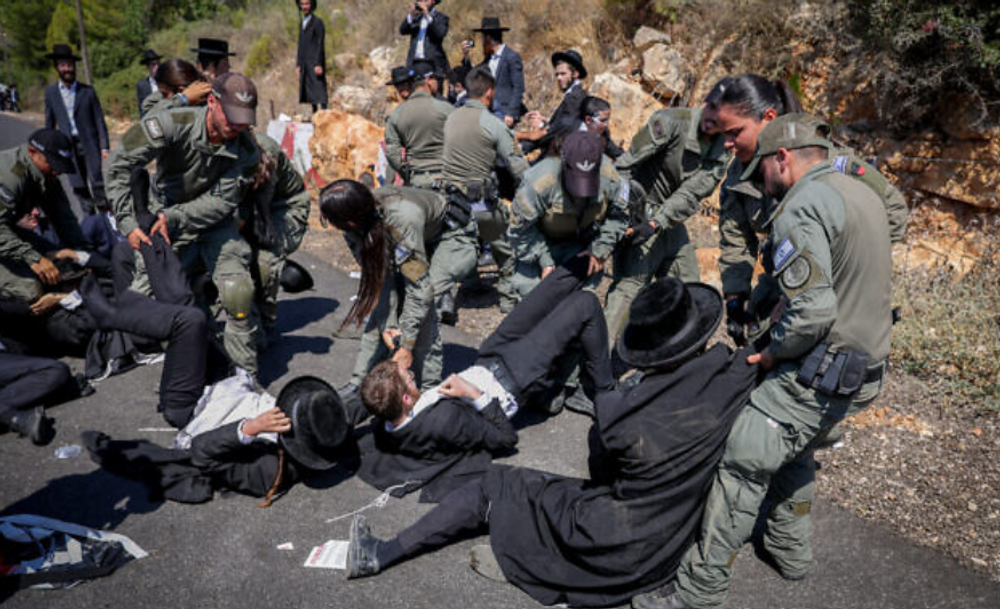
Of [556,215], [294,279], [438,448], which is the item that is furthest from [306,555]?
[294,279]

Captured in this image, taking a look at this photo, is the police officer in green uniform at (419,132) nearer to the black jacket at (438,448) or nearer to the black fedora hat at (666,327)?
the black jacket at (438,448)

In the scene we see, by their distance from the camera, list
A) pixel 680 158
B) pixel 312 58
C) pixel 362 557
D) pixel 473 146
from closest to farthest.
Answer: pixel 362 557 < pixel 680 158 < pixel 473 146 < pixel 312 58

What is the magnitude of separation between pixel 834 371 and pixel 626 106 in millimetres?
7516

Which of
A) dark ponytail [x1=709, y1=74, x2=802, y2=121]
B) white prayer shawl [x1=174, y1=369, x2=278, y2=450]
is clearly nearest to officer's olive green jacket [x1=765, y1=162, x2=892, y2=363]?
dark ponytail [x1=709, y1=74, x2=802, y2=121]

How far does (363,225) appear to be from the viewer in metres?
3.93

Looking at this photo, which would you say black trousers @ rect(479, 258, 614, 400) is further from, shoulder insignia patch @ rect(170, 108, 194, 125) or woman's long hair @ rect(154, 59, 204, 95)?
woman's long hair @ rect(154, 59, 204, 95)

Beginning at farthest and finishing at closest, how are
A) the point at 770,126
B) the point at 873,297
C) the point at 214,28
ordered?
the point at 214,28 → the point at 770,126 → the point at 873,297

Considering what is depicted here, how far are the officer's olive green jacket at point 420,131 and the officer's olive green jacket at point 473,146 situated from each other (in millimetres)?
337

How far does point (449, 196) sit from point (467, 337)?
1605 mm

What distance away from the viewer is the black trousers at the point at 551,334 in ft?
13.5

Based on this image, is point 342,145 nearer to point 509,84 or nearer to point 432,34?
point 432,34

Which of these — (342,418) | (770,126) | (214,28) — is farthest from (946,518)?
(214,28)

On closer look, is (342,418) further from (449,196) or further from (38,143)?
(38,143)

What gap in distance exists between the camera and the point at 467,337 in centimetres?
614
